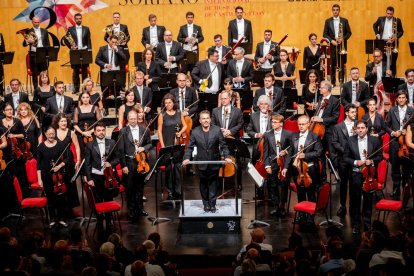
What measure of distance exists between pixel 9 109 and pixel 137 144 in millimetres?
2336

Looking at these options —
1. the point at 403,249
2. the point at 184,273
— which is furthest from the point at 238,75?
the point at 403,249

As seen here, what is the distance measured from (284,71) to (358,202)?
178 inches

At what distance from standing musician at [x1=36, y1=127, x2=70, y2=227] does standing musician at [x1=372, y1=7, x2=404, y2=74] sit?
7.93 metres

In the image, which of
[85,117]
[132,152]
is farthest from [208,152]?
[85,117]

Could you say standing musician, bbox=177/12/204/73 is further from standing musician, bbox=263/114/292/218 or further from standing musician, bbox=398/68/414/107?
standing musician, bbox=263/114/292/218

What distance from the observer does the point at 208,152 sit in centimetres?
1127

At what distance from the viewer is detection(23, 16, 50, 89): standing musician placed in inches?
648

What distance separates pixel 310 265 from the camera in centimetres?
784

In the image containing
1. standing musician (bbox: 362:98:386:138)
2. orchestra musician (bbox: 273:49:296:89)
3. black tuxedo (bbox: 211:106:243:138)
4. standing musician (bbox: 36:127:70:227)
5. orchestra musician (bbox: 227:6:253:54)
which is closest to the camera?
standing musician (bbox: 36:127:70:227)

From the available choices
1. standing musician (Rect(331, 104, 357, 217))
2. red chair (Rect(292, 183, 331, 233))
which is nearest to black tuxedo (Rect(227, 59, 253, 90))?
standing musician (Rect(331, 104, 357, 217))

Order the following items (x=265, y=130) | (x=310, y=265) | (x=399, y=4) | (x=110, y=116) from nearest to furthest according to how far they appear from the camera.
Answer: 1. (x=310, y=265)
2. (x=265, y=130)
3. (x=110, y=116)
4. (x=399, y=4)

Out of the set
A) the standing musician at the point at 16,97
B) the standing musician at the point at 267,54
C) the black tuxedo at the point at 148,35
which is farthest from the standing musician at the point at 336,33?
the standing musician at the point at 16,97

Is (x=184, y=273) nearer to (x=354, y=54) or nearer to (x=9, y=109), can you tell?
(x=9, y=109)

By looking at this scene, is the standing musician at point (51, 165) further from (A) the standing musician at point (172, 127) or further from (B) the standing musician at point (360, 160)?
(B) the standing musician at point (360, 160)
